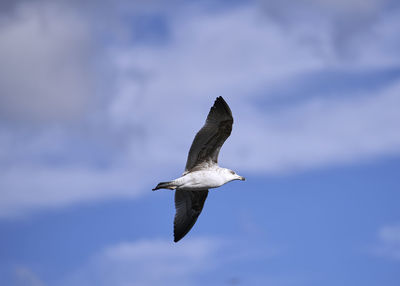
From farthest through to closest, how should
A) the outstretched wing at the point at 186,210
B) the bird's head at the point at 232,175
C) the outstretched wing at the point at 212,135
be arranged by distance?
the outstretched wing at the point at 186,210 → the bird's head at the point at 232,175 → the outstretched wing at the point at 212,135

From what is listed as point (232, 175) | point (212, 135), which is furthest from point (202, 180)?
point (212, 135)

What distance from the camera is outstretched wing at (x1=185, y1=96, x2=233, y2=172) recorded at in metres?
27.8

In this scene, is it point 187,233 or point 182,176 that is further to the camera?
point 187,233

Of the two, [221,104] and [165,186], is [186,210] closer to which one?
A: [165,186]

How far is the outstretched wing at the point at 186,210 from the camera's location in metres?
30.9

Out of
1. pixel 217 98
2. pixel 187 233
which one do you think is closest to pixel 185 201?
pixel 187 233

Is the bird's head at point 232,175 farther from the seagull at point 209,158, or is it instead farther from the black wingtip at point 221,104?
the black wingtip at point 221,104

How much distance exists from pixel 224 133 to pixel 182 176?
2463 millimetres

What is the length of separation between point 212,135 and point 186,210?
4609 mm

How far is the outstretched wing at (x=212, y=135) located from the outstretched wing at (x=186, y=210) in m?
2.63

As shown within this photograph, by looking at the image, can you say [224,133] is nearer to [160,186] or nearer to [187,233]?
[160,186]

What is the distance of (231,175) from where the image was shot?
1143 inches

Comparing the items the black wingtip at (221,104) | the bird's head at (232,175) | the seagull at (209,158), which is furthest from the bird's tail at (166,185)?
the black wingtip at (221,104)

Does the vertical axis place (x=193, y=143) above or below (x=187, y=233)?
above
